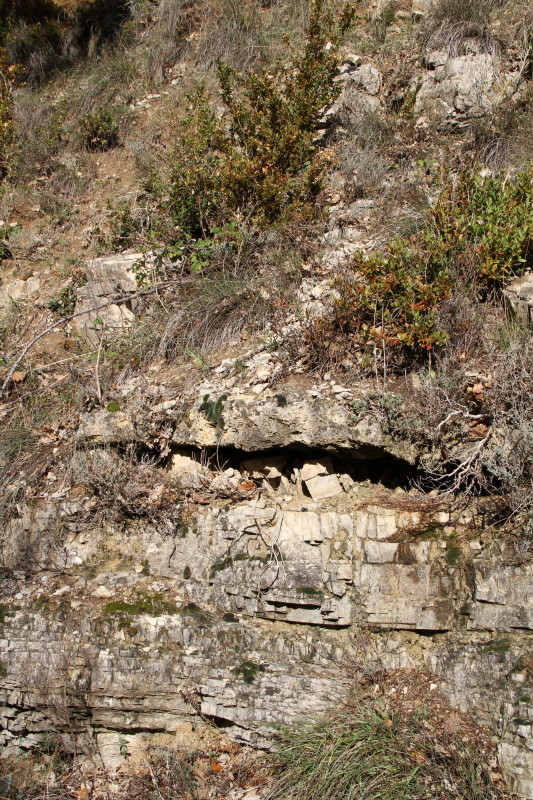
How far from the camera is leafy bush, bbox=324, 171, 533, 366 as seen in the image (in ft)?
14.5

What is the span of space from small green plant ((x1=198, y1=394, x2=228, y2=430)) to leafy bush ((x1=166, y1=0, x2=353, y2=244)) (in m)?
2.18

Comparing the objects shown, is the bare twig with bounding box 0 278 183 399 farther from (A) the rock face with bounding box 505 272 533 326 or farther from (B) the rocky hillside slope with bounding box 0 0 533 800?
(A) the rock face with bounding box 505 272 533 326

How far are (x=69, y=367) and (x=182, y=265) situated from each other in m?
1.55

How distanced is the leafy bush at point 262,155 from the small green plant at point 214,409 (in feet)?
7.15

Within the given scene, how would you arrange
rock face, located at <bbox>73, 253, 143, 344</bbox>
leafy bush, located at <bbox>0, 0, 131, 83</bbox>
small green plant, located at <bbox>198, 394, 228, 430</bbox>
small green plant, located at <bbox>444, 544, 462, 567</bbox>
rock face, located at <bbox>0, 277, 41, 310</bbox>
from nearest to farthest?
small green plant, located at <bbox>444, 544, 462, 567</bbox> → small green plant, located at <bbox>198, 394, 228, 430</bbox> → rock face, located at <bbox>73, 253, 143, 344</bbox> → rock face, located at <bbox>0, 277, 41, 310</bbox> → leafy bush, located at <bbox>0, 0, 131, 83</bbox>

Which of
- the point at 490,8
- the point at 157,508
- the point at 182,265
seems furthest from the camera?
the point at 490,8

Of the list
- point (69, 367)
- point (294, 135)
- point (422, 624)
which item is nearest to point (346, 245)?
point (294, 135)

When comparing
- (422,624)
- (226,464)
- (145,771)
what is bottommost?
(145,771)

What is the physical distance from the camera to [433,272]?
4660 mm

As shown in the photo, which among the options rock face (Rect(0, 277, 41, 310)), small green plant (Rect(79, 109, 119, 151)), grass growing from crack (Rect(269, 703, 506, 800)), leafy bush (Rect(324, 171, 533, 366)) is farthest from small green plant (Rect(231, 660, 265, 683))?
small green plant (Rect(79, 109, 119, 151))

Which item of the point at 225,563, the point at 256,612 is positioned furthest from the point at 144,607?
the point at 256,612

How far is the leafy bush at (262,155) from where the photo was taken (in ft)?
19.5

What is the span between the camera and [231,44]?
8609 millimetres

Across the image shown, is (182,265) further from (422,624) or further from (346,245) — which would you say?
(422,624)
